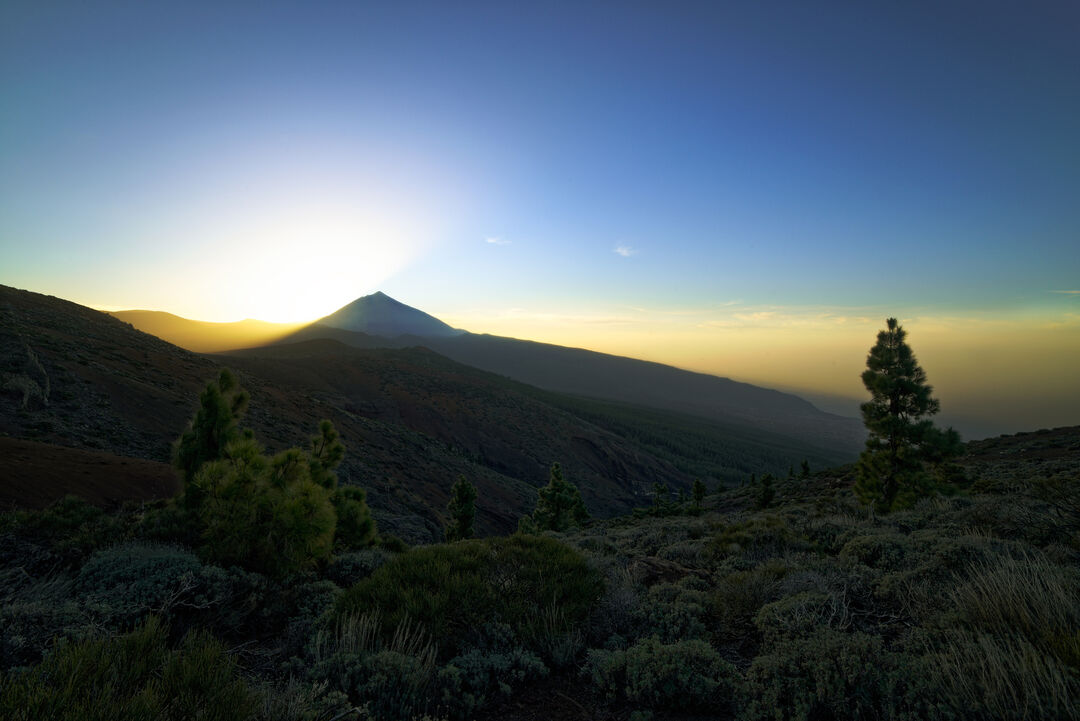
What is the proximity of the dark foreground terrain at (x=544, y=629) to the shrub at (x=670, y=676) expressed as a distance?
18 millimetres

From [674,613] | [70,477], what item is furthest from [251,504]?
[70,477]

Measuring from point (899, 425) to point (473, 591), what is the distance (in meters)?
17.8

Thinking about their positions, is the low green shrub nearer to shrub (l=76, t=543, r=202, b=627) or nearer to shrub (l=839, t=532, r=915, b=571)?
shrub (l=839, t=532, r=915, b=571)

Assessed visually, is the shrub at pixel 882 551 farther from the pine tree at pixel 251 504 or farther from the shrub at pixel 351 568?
the pine tree at pixel 251 504

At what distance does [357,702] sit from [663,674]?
2506 millimetres

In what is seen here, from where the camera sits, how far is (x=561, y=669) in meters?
4.49

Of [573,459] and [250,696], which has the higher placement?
[250,696]

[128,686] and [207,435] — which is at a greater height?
[207,435]

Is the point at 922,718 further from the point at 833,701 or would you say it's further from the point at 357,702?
the point at 357,702

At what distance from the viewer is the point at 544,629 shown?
4.79m

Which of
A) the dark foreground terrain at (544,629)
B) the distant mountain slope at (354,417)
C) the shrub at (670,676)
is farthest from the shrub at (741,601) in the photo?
the distant mountain slope at (354,417)

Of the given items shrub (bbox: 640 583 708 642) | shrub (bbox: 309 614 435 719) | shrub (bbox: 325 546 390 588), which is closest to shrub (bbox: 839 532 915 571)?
shrub (bbox: 640 583 708 642)

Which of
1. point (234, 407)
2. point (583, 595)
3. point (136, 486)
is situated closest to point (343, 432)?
point (136, 486)

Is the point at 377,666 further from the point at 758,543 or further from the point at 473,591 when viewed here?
the point at 758,543
